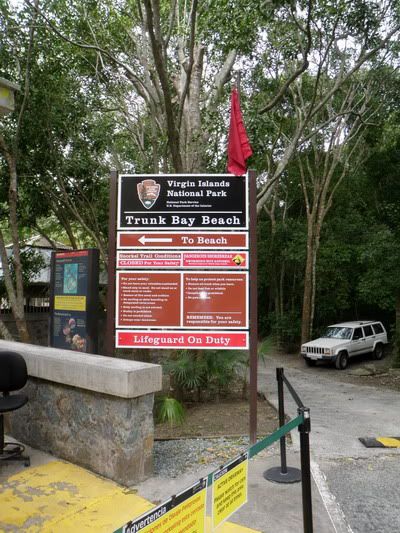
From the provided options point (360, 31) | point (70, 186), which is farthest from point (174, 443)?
point (70, 186)

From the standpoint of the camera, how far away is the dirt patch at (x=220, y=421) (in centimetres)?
656

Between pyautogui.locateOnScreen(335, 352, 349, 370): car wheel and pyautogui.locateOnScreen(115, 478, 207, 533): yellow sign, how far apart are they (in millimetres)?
17062

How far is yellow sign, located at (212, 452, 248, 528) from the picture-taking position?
231cm

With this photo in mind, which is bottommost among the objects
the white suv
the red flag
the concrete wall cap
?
the white suv

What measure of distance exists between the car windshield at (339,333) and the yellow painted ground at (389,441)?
13.6 metres

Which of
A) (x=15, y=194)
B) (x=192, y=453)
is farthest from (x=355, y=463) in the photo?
(x=15, y=194)

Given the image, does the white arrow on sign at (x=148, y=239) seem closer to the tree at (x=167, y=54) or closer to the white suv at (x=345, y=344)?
the tree at (x=167, y=54)

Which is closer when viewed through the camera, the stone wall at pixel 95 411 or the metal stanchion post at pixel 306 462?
the metal stanchion post at pixel 306 462

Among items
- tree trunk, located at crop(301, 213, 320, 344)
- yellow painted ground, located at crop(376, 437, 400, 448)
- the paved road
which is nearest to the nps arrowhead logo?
the paved road

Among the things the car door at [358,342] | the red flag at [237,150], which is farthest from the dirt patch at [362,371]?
the red flag at [237,150]

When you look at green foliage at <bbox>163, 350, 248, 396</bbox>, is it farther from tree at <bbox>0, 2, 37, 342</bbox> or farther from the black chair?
the black chair

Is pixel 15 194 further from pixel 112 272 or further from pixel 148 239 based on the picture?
pixel 148 239

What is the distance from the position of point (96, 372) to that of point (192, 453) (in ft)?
5.81

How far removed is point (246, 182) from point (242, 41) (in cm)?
466
